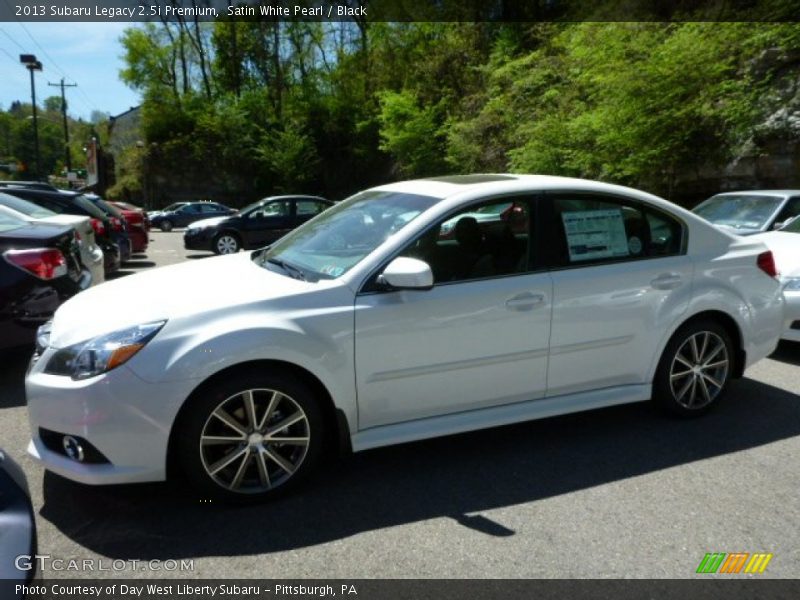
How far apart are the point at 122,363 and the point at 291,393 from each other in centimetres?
79

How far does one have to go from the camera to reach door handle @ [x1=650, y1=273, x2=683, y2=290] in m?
4.14

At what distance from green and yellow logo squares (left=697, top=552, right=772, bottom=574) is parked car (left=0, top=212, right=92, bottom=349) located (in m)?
4.82

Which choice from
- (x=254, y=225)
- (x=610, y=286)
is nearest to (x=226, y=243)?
(x=254, y=225)

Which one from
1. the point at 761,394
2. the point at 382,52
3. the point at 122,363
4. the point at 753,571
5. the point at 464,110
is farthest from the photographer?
the point at 382,52

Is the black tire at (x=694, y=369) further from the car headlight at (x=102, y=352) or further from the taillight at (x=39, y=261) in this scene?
the taillight at (x=39, y=261)

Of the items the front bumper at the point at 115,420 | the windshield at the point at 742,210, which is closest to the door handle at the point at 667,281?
the front bumper at the point at 115,420

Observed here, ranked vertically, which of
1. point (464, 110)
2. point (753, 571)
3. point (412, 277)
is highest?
point (464, 110)

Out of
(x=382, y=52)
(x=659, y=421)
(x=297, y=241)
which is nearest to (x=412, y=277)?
(x=297, y=241)

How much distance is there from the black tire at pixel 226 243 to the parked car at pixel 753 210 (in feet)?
34.1

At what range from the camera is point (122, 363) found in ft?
9.84

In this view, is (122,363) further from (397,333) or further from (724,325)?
(724,325)

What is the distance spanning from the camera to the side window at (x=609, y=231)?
13.1 feet

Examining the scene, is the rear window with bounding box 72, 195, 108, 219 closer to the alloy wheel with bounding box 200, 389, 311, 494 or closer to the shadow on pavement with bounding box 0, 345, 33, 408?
the shadow on pavement with bounding box 0, 345, 33, 408

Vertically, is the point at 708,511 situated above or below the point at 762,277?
below
